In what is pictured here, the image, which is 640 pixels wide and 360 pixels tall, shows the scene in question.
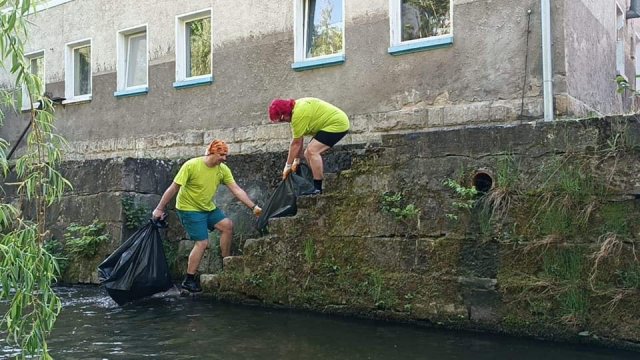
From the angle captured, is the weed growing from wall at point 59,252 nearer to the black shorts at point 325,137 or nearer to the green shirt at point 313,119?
the green shirt at point 313,119

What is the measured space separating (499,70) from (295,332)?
4.35 m

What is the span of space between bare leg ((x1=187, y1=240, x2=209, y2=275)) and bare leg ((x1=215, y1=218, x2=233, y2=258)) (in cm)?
21

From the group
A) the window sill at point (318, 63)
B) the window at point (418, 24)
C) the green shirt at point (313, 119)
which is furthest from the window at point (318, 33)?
the green shirt at point (313, 119)

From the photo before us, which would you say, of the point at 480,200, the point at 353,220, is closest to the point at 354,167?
the point at 353,220

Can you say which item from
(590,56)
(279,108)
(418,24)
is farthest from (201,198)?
(590,56)

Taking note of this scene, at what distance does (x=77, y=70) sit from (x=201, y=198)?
8085 mm

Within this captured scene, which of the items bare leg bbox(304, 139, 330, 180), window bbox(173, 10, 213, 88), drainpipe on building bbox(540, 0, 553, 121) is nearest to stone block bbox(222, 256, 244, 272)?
bare leg bbox(304, 139, 330, 180)

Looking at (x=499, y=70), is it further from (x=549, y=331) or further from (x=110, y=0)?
(x=110, y=0)

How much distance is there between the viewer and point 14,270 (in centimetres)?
304

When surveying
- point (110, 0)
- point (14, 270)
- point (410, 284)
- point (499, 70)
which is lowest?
point (410, 284)

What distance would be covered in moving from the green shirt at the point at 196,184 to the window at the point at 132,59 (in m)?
5.77

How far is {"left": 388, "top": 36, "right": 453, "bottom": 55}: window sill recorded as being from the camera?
8.59m

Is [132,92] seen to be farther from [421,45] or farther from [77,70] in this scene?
[421,45]

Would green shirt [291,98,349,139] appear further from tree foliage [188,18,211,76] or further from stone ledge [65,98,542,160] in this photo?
tree foliage [188,18,211,76]
